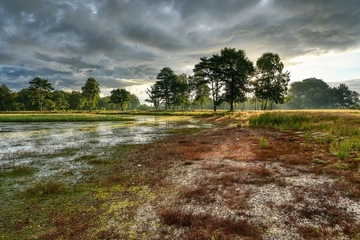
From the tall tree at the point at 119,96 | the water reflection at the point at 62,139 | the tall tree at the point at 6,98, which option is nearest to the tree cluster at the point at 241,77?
the water reflection at the point at 62,139

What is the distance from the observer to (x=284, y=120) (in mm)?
24312

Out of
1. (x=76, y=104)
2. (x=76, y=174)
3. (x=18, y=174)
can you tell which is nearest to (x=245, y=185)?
(x=76, y=174)

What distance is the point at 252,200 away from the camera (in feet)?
18.7

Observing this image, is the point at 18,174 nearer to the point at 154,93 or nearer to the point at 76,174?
the point at 76,174

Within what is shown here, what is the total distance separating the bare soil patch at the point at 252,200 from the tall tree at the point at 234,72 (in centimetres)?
5122

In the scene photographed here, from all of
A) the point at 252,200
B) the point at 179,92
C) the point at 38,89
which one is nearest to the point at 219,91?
the point at 179,92

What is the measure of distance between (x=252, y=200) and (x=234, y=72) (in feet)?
183

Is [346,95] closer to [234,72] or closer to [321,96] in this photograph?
[321,96]

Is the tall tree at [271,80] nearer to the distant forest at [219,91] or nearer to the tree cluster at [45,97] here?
the distant forest at [219,91]

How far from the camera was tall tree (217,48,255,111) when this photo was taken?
190 ft

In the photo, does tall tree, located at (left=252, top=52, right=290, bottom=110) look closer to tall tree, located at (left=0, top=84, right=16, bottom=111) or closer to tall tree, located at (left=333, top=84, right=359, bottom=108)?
tall tree, located at (left=333, top=84, right=359, bottom=108)

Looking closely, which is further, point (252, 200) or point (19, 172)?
point (19, 172)

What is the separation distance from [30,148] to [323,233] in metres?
16.6

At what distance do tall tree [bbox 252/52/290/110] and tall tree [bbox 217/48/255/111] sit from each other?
5.10 m
